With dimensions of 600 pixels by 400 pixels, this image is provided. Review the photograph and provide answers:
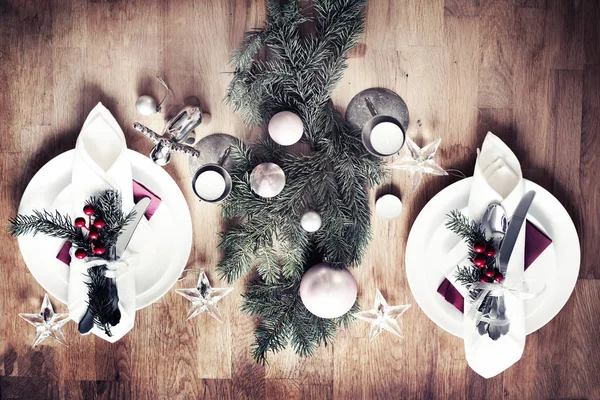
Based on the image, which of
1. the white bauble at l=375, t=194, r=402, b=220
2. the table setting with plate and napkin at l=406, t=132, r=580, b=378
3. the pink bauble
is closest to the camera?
the pink bauble

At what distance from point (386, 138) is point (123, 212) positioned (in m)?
0.58

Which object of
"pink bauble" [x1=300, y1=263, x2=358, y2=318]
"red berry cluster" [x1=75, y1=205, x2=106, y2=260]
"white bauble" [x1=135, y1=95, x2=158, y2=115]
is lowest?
"pink bauble" [x1=300, y1=263, x2=358, y2=318]

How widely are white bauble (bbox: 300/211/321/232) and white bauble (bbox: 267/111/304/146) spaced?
5.8 inches

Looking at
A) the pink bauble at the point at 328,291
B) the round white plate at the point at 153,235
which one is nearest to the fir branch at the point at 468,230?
the pink bauble at the point at 328,291

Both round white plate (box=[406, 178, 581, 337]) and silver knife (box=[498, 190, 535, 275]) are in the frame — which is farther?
round white plate (box=[406, 178, 581, 337])

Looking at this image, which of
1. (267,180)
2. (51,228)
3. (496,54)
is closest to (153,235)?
(51,228)

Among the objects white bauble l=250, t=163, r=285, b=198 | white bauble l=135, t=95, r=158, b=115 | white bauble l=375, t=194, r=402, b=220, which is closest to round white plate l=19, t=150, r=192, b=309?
white bauble l=135, t=95, r=158, b=115

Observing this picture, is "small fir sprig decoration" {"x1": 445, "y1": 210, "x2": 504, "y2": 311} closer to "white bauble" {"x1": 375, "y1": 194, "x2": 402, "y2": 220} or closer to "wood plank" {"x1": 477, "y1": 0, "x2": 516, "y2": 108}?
"white bauble" {"x1": 375, "y1": 194, "x2": 402, "y2": 220}

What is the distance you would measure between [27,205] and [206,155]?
423mm

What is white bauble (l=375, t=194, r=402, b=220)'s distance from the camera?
1.01 metres

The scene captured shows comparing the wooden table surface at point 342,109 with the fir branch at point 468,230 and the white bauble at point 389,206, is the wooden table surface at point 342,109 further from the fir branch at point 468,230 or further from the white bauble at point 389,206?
the fir branch at point 468,230

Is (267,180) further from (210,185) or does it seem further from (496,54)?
(496,54)

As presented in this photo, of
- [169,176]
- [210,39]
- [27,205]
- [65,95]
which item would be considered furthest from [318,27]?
[27,205]

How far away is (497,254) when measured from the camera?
0.86 metres
